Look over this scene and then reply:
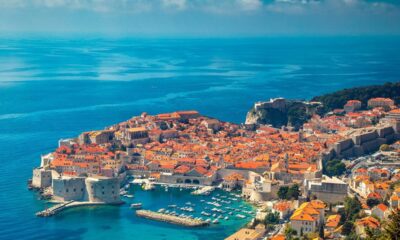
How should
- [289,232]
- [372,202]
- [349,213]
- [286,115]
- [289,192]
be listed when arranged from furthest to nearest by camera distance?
[286,115]
[289,192]
[372,202]
[349,213]
[289,232]

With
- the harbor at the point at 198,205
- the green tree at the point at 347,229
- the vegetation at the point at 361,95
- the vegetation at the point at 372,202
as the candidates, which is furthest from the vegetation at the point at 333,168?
the vegetation at the point at 361,95

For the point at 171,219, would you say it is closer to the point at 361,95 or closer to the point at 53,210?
the point at 53,210

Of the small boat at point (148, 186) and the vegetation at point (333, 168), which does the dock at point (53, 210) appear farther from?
the vegetation at point (333, 168)

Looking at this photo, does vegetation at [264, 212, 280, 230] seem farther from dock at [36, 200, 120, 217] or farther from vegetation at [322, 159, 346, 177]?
vegetation at [322, 159, 346, 177]

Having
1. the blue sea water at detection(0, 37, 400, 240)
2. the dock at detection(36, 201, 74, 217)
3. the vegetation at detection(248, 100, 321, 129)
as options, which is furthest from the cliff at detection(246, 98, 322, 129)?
the dock at detection(36, 201, 74, 217)

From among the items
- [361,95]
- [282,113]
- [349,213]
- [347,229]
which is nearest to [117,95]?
[282,113]

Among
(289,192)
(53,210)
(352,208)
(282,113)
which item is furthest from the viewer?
(282,113)
